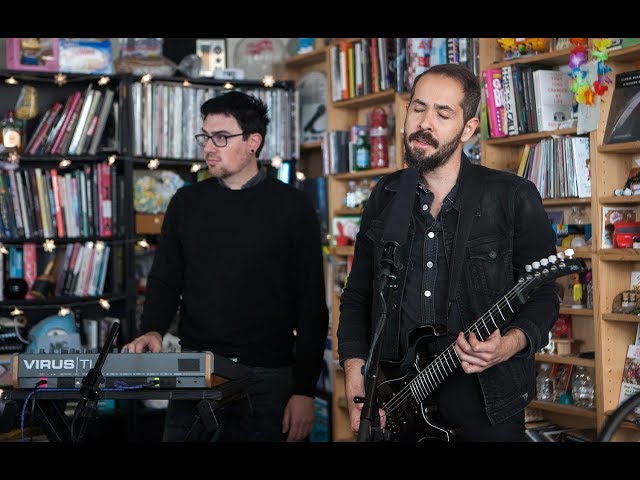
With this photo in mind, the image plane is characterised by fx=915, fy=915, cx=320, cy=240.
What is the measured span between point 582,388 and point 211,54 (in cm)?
278

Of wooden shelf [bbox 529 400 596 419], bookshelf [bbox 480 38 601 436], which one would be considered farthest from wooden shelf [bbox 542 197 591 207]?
wooden shelf [bbox 529 400 596 419]

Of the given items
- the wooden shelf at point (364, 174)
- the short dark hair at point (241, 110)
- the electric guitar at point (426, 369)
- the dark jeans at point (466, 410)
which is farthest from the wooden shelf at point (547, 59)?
the dark jeans at point (466, 410)

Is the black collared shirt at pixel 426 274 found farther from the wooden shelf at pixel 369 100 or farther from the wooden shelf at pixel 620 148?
the wooden shelf at pixel 369 100

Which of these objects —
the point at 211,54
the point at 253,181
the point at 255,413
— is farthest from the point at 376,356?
the point at 211,54

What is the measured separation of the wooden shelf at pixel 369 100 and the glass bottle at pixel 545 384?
1.55 meters

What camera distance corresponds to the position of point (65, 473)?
5.23 ft

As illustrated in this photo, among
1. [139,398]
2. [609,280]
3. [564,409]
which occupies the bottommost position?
[564,409]

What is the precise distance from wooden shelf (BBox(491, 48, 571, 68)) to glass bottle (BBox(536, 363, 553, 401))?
1284 millimetres

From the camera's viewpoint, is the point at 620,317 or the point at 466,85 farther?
the point at 620,317

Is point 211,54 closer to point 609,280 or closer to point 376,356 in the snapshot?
point 609,280

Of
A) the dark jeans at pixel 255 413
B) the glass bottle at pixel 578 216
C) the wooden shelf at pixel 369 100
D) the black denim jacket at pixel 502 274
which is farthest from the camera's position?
the wooden shelf at pixel 369 100

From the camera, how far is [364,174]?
4.76m

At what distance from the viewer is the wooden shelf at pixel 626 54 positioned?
3.38 metres

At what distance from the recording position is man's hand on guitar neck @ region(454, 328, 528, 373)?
2020 mm
